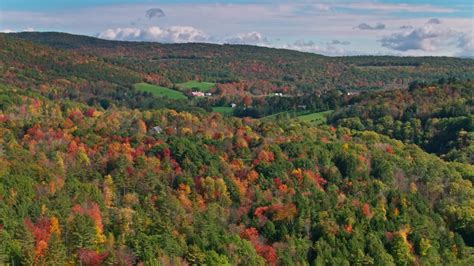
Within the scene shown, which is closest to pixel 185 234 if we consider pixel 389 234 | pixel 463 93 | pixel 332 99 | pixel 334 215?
pixel 334 215

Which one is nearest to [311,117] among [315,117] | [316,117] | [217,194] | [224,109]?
[315,117]

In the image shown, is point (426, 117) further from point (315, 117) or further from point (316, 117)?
point (315, 117)

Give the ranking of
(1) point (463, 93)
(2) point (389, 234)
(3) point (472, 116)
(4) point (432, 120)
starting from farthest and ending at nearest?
(1) point (463, 93) → (4) point (432, 120) → (3) point (472, 116) → (2) point (389, 234)

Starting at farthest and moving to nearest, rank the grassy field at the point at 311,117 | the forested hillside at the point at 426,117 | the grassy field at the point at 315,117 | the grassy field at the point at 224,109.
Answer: the grassy field at the point at 224,109, the grassy field at the point at 311,117, the grassy field at the point at 315,117, the forested hillside at the point at 426,117

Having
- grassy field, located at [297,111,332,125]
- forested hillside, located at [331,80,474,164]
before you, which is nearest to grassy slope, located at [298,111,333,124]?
grassy field, located at [297,111,332,125]

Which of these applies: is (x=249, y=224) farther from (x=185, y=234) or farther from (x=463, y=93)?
(x=463, y=93)

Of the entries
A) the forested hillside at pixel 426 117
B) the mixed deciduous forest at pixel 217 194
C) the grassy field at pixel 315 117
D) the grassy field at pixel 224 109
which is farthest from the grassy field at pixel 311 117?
the mixed deciduous forest at pixel 217 194

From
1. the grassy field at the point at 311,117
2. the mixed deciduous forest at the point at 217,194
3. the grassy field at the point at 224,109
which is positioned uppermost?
the mixed deciduous forest at the point at 217,194

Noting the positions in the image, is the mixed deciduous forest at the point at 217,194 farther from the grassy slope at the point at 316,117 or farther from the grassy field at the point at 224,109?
the grassy field at the point at 224,109

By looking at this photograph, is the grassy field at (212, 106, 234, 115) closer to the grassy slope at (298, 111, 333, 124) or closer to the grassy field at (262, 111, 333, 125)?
the grassy field at (262, 111, 333, 125)

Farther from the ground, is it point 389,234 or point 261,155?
point 261,155

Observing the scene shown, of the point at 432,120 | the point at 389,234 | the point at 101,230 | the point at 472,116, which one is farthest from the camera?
the point at 432,120
